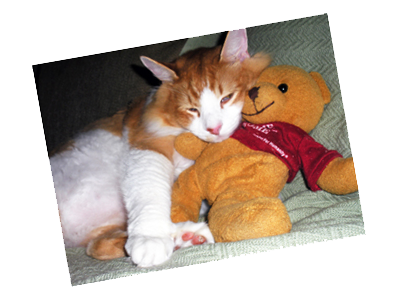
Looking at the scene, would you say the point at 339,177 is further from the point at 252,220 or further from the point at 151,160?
the point at 151,160

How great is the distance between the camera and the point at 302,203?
1.13 m

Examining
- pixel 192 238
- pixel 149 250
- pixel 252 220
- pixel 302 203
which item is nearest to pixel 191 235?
pixel 192 238

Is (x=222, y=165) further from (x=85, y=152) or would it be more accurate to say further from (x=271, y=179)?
(x=85, y=152)

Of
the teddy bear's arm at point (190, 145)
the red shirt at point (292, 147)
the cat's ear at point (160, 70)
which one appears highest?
the cat's ear at point (160, 70)

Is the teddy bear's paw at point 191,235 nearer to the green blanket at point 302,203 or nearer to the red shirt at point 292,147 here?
the green blanket at point 302,203

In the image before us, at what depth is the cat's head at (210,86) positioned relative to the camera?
1.12 metres

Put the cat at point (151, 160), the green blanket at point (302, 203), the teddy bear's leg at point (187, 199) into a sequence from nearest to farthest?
the green blanket at point (302, 203)
the cat at point (151, 160)
the teddy bear's leg at point (187, 199)

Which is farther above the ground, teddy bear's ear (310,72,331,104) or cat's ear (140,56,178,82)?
cat's ear (140,56,178,82)

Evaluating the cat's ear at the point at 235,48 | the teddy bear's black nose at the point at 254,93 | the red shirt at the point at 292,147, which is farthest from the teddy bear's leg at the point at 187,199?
the cat's ear at the point at 235,48

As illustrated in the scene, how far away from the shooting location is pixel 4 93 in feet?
2.68

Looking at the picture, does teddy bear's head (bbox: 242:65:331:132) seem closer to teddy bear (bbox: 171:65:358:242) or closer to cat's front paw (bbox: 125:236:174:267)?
teddy bear (bbox: 171:65:358:242)

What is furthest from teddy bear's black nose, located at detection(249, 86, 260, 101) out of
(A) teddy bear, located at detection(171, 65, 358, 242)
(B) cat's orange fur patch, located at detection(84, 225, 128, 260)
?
(B) cat's orange fur patch, located at detection(84, 225, 128, 260)

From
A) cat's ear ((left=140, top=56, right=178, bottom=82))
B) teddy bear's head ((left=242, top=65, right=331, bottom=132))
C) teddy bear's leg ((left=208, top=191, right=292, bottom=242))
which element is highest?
cat's ear ((left=140, top=56, right=178, bottom=82))

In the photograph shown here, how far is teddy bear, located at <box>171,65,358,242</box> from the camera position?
958 mm
